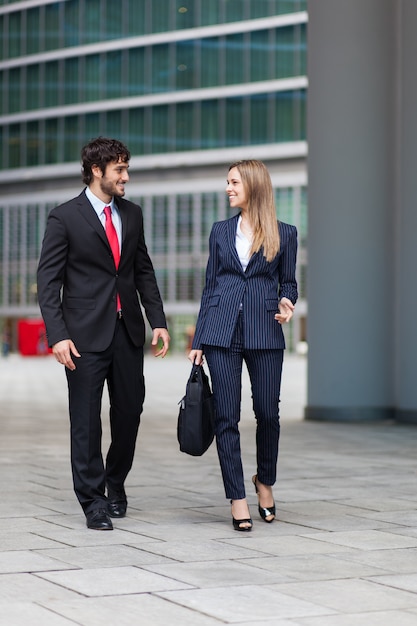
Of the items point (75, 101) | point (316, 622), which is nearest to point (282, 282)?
point (316, 622)

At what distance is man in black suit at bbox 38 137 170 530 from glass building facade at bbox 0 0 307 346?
63742 mm

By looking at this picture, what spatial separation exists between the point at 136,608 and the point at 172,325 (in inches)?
2842

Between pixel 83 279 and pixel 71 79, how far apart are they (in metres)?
73.8

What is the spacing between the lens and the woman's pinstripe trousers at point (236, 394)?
672 cm

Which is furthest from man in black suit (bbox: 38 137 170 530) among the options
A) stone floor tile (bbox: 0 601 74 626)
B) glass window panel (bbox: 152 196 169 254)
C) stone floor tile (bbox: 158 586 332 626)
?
glass window panel (bbox: 152 196 169 254)

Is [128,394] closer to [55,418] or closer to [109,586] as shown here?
[109,586]

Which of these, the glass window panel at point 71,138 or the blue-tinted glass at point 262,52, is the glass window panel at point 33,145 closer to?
the glass window panel at point 71,138

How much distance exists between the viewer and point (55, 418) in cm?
1675

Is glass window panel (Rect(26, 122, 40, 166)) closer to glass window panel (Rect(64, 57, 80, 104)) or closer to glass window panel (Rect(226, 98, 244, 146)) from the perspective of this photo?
glass window panel (Rect(64, 57, 80, 104))

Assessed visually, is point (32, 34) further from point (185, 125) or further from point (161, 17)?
point (185, 125)

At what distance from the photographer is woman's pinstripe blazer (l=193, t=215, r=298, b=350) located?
673 centimetres

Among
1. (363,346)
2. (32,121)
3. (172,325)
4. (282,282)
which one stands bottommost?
(172,325)

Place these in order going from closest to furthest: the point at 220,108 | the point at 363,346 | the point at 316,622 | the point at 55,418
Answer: the point at 316,622, the point at 363,346, the point at 55,418, the point at 220,108

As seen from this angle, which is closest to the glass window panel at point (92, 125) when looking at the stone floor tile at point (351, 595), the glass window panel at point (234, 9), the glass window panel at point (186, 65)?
the glass window panel at point (186, 65)
